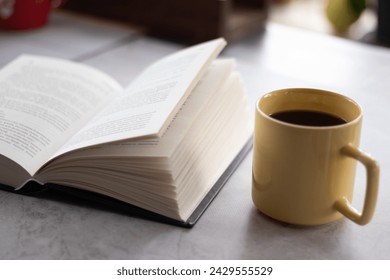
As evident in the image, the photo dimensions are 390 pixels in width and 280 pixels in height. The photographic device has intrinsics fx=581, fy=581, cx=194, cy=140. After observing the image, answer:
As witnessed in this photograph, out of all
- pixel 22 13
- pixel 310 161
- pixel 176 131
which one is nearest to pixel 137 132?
pixel 176 131

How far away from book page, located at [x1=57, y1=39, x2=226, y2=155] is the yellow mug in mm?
97

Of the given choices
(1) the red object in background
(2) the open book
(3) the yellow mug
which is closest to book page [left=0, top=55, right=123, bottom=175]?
(2) the open book

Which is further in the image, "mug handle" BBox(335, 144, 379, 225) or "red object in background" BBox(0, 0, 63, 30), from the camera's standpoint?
"red object in background" BBox(0, 0, 63, 30)

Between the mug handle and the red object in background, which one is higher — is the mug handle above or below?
above

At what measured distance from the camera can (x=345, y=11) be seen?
24.0 inches

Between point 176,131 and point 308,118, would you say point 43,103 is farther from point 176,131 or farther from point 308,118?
point 308,118

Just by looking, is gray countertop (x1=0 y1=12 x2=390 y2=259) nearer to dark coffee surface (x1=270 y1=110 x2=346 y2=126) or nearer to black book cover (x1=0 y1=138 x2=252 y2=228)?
black book cover (x1=0 y1=138 x2=252 y2=228)

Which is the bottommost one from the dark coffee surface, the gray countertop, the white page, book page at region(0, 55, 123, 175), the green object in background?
the gray countertop

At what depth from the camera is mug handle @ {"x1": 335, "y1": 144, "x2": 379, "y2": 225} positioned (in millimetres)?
553

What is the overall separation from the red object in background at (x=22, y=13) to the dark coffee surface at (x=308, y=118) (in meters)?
0.77

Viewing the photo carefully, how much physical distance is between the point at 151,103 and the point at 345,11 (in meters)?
0.23

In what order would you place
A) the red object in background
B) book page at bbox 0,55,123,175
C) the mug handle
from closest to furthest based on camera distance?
the mug handle < book page at bbox 0,55,123,175 < the red object in background
